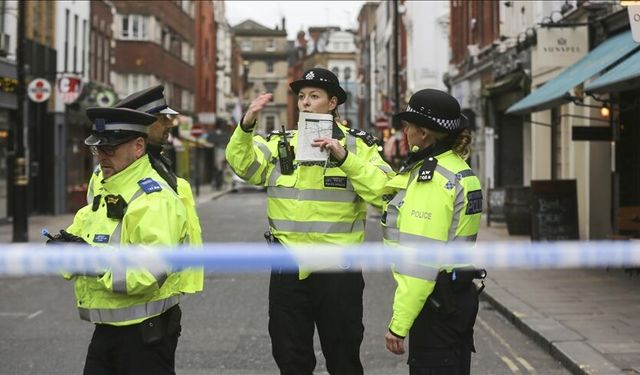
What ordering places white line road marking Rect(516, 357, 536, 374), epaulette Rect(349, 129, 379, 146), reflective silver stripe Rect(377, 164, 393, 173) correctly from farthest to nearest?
white line road marking Rect(516, 357, 536, 374) < epaulette Rect(349, 129, 379, 146) < reflective silver stripe Rect(377, 164, 393, 173)

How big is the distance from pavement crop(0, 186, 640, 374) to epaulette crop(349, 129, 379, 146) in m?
3.12

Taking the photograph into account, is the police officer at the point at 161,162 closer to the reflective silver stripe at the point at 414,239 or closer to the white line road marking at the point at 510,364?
the reflective silver stripe at the point at 414,239

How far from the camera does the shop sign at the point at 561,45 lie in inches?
705

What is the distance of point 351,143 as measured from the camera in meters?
5.39

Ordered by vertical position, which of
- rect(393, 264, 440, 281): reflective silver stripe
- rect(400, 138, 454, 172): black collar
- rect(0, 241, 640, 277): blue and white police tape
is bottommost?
rect(393, 264, 440, 281): reflective silver stripe

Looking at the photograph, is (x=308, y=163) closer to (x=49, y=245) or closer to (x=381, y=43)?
(x=49, y=245)

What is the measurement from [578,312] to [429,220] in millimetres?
6482

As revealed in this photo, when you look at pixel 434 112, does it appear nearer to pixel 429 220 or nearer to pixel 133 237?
pixel 429 220

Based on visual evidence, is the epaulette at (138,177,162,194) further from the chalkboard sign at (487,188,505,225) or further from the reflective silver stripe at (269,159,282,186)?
the chalkboard sign at (487,188,505,225)

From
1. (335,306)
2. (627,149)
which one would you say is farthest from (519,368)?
(627,149)

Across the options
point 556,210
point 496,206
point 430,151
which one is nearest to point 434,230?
point 430,151

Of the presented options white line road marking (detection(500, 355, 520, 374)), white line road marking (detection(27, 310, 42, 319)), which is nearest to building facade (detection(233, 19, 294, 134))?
white line road marking (detection(27, 310, 42, 319))

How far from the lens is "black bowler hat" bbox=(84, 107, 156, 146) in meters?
4.30

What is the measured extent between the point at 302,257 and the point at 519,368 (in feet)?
11.8
